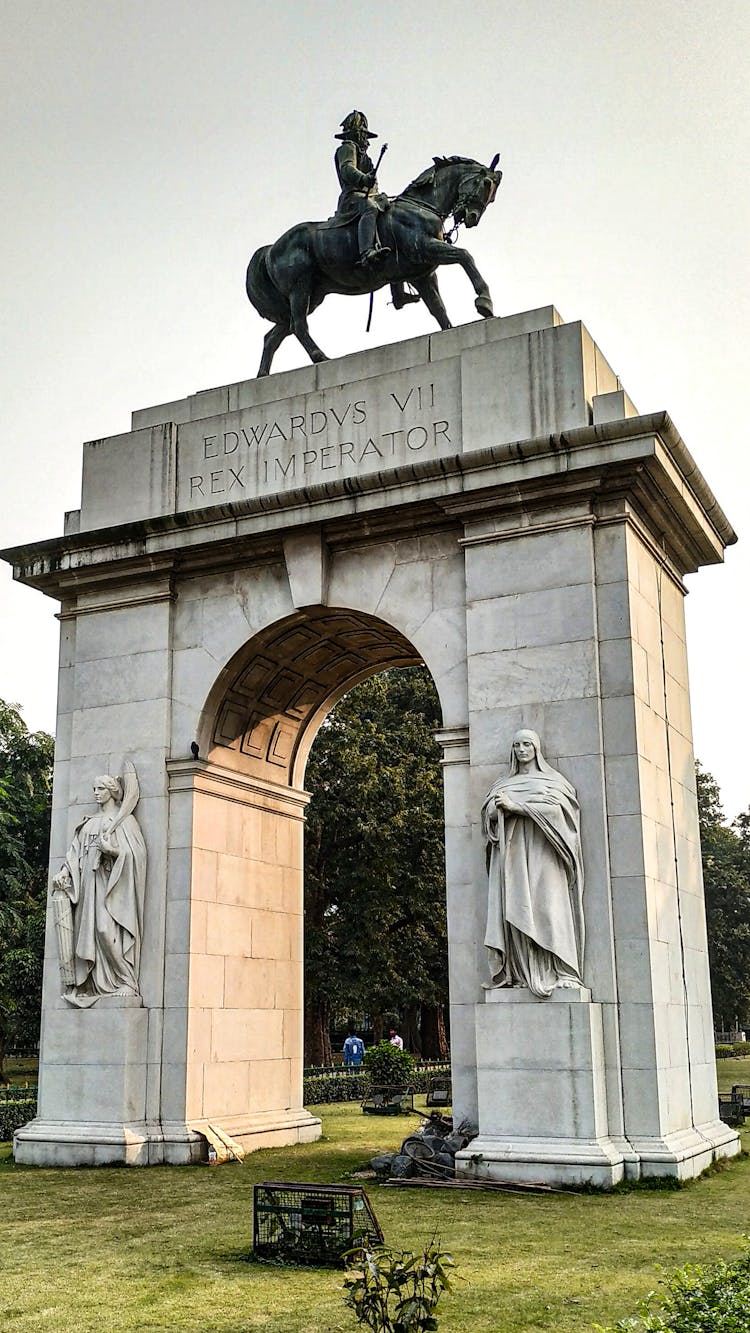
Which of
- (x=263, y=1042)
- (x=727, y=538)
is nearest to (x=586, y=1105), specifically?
(x=263, y=1042)

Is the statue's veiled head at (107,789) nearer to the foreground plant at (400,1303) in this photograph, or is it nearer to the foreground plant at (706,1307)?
the foreground plant at (400,1303)

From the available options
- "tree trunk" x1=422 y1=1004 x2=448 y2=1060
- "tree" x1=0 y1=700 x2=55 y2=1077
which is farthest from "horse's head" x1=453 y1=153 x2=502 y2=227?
"tree trunk" x1=422 y1=1004 x2=448 y2=1060

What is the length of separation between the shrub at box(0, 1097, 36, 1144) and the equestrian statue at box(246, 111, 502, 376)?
12.3 m

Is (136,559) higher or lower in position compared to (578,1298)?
higher

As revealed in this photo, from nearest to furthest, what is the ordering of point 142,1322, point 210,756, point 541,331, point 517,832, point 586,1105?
1. point 142,1322
2. point 586,1105
3. point 517,832
4. point 541,331
5. point 210,756

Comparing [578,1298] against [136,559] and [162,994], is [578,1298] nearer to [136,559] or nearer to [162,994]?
[162,994]

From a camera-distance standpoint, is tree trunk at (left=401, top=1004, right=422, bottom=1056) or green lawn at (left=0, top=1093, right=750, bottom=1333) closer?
green lawn at (left=0, top=1093, right=750, bottom=1333)

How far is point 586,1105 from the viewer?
14.0 meters

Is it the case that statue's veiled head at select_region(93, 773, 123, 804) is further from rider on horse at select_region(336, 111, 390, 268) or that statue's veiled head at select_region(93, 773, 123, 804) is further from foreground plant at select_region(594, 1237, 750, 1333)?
A: foreground plant at select_region(594, 1237, 750, 1333)

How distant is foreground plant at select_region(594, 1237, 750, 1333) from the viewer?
5.26 m

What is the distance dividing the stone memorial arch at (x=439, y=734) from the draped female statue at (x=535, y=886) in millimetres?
67

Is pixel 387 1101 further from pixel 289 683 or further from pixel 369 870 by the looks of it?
pixel 369 870

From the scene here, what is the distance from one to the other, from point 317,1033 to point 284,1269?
110ft

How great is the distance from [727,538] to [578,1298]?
1264 cm
